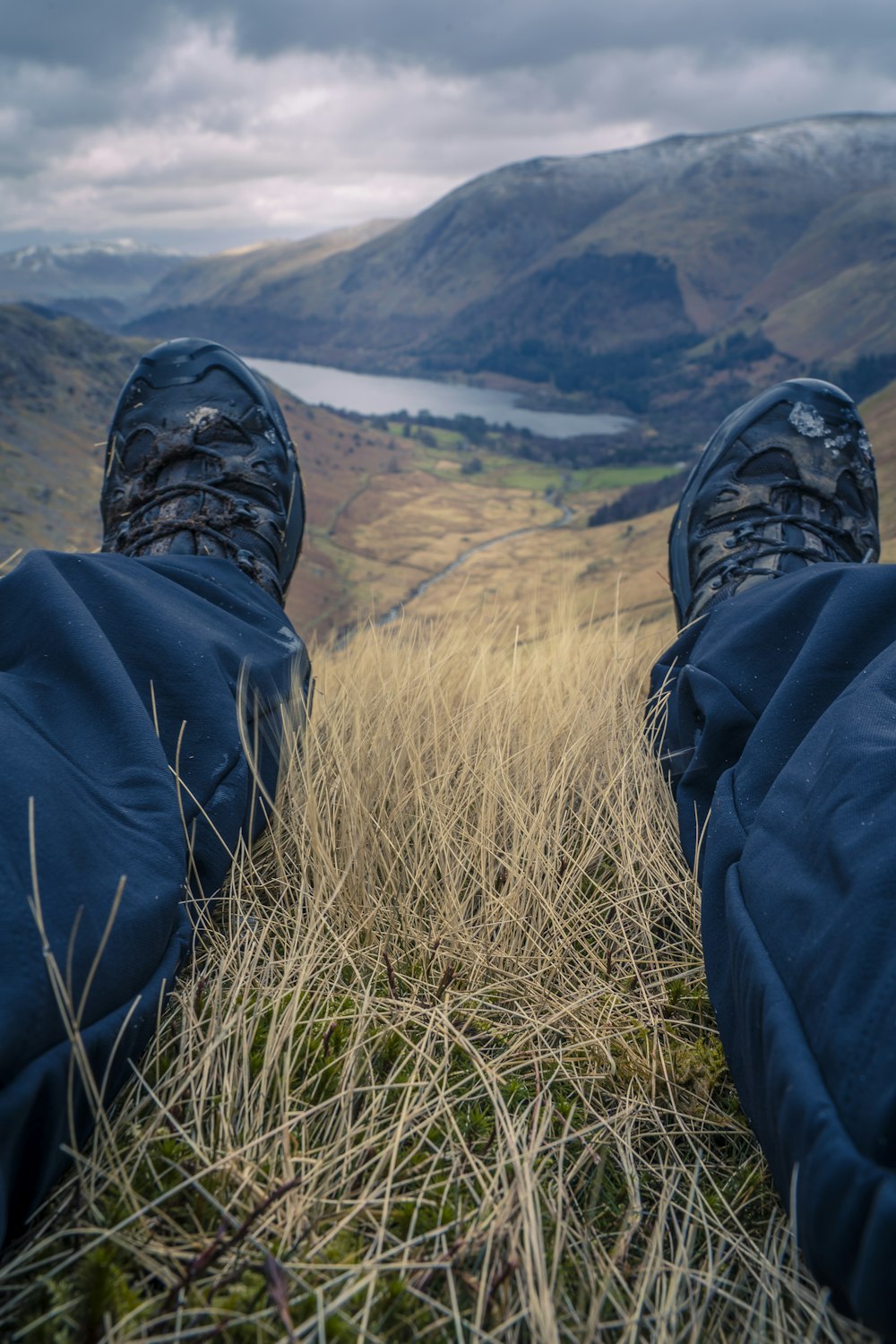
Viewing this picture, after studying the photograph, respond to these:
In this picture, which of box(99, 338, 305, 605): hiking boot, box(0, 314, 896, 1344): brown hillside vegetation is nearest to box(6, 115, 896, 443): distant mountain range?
box(99, 338, 305, 605): hiking boot

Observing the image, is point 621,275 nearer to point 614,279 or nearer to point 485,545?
point 614,279

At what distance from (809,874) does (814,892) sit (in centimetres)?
5

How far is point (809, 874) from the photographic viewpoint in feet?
3.38

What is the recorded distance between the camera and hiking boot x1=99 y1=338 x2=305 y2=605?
8.24ft

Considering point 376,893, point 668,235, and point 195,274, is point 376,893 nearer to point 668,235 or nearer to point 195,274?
→ point 668,235

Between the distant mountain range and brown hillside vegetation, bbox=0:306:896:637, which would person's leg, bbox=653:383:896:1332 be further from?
the distant mountain range

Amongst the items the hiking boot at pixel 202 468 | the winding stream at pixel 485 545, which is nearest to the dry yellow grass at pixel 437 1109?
the hiking boot at pixel 202 468

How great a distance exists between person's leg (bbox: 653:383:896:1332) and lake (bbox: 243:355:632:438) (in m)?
30.1

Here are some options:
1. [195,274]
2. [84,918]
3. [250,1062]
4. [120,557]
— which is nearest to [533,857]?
[250,1062]

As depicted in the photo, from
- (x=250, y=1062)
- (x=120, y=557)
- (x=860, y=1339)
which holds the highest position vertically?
(x=120, y=557)

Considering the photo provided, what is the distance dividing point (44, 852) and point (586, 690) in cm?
156

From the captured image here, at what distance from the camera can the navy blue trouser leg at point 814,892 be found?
2.43 feet

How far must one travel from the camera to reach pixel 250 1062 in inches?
43.0

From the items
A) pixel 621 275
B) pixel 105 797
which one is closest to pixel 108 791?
pixel 105 797
